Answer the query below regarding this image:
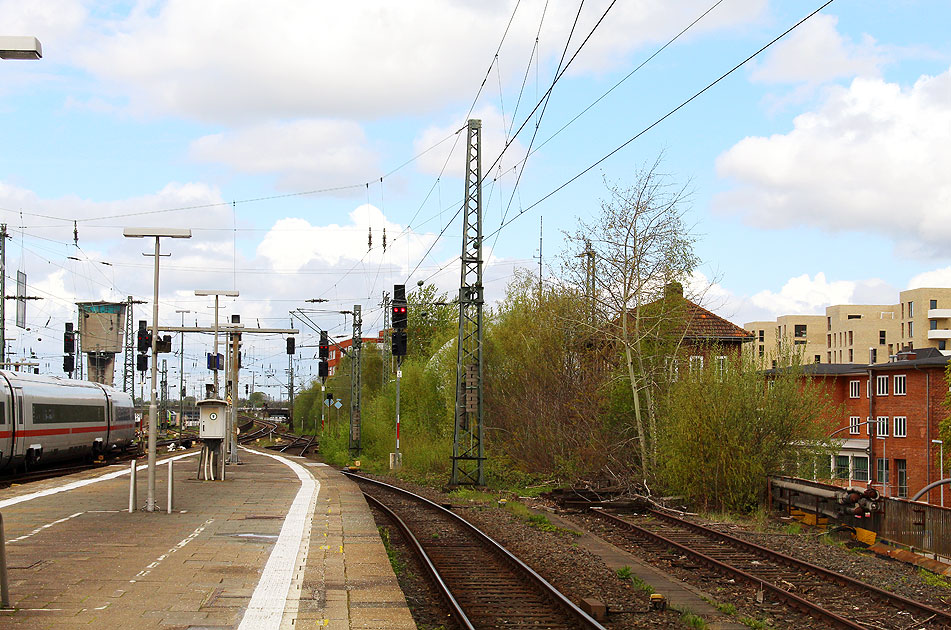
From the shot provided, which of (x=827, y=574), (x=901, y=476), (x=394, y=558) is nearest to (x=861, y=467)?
(x=901, y=476)

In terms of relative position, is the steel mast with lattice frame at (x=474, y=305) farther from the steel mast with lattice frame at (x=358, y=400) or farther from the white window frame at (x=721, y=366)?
the steel mast with lattice frame at (x=358, y=400)

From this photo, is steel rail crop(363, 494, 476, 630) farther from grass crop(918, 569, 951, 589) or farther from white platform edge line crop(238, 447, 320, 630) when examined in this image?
grass crop(918, 569, 951, 589)

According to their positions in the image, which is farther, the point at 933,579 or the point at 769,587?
the point at 933,579

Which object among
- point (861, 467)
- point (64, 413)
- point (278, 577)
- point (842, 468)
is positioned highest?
point (64, 413)

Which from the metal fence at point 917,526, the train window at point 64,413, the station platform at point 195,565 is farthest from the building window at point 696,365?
the train window at point 64,413

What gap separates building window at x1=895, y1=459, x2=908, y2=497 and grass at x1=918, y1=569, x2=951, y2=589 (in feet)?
148

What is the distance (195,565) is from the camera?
1191cm

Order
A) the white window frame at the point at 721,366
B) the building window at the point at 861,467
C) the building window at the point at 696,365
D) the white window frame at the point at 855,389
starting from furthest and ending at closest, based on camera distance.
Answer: the white window frame at the point at 855,389 → the building window at the point at 861,467 → the building window at the point at 696,365 → the white window frame at the point at 721,366

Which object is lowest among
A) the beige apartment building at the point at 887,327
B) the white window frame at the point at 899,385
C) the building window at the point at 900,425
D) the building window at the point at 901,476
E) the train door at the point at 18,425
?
the building window at the point at 901,476

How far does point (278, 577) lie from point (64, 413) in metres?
Answer: 27.5

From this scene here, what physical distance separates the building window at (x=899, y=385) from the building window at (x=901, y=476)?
4213 mm

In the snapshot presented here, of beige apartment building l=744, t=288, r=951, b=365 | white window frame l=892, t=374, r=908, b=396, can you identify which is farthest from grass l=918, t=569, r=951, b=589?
beige apartment building l=744, t=288, r=951, b=365

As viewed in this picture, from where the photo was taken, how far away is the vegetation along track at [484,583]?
34.9 feet

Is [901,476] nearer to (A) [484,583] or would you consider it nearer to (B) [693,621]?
(A) [484,583]
